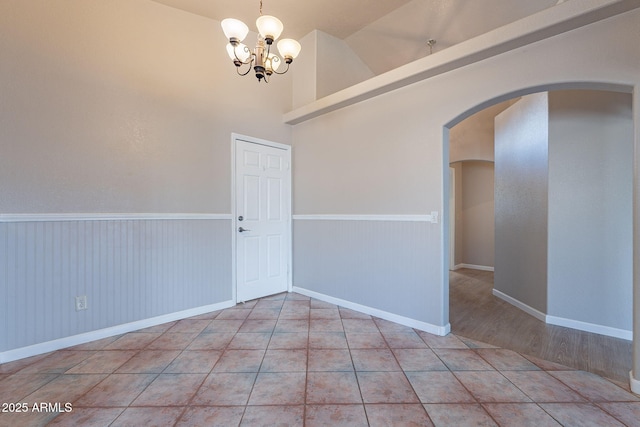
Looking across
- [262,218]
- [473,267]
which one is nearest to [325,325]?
[262,218]

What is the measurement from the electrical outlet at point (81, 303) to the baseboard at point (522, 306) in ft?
15.0

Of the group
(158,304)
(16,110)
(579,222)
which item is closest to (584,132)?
(579,222)

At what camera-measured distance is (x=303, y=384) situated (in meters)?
1.90

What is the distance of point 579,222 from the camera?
2893 millimetres

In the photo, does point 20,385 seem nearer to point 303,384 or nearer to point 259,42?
point 303,384

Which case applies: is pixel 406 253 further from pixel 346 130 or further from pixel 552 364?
pixel 346 130

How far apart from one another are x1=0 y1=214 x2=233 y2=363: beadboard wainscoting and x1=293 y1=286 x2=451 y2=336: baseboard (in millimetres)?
1130

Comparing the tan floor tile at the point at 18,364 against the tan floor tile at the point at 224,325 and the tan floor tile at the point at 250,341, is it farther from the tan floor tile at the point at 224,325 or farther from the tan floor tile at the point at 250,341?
the tan floor tile at the point at 250,341

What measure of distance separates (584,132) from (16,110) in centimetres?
512

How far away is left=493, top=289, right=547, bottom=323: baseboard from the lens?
10.2ft

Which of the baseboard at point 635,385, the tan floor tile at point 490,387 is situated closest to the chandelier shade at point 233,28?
the tan floor tile at point 490,387

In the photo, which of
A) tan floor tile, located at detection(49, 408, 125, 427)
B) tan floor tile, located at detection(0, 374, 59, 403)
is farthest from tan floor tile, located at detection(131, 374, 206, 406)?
tan floor tile, located at detection(0, 374, 59, 403)

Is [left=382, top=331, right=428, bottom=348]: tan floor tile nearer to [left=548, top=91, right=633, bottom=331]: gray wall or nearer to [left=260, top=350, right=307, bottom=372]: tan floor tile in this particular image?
[left=260, top=350, right=307, bottom=372]: tan floor tile

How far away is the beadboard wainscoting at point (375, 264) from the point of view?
2.76m
